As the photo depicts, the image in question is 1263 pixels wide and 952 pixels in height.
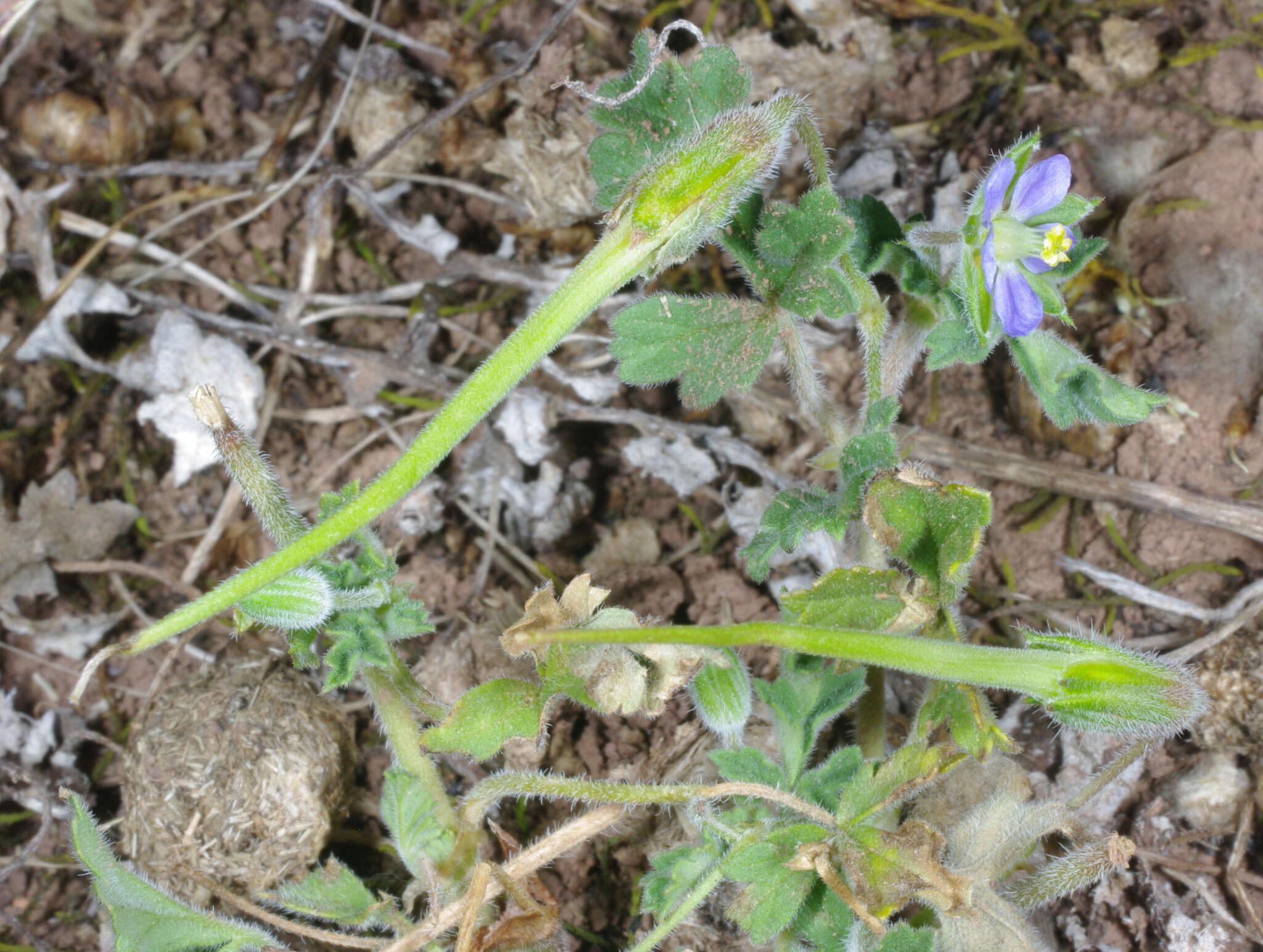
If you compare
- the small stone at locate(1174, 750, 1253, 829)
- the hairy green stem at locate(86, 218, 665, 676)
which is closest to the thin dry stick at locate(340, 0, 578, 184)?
the hairy green stem at locate(86, 218, 665, 676)

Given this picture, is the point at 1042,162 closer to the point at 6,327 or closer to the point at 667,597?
the point at 667,597

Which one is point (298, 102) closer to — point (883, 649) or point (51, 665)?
point (51, 665)

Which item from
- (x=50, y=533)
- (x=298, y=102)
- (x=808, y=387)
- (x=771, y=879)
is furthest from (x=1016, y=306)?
(x=50, y=533)

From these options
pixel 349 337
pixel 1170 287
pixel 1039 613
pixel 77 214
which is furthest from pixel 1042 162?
pixel 77 214

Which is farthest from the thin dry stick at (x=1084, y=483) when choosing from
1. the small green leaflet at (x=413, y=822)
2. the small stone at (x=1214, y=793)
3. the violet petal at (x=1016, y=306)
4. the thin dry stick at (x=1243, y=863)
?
the small green leaflet at (x=413, y=822)

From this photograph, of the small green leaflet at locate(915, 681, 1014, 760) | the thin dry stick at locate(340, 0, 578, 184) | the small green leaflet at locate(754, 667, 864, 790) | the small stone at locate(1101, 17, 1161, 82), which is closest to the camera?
the small green leaflet at locate(915, 681, 1014, 760)

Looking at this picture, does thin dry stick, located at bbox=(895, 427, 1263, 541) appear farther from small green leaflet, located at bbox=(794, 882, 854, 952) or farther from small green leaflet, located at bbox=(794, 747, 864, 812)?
small green leaflet, located at bbox=(794, 882, 854, 952)
